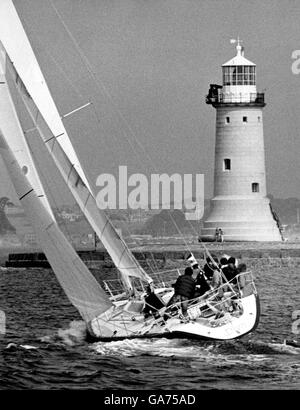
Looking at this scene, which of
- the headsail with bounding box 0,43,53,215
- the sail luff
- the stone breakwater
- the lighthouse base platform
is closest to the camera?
the headsail with bounding box 0,43,53,215

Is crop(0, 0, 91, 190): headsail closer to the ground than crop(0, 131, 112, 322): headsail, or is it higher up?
higher up

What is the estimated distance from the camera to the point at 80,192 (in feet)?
80.3

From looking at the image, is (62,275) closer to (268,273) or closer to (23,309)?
(23,309)

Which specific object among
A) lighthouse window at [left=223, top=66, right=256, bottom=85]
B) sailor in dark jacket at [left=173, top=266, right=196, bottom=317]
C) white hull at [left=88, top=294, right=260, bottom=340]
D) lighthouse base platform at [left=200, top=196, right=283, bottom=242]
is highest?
lighthouse window at [left=223, top=66, right=256, bottom=85]

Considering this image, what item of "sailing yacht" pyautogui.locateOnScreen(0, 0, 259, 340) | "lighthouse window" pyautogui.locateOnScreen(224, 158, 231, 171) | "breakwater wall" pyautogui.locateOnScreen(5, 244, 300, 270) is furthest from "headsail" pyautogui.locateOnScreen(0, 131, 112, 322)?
"lighthouse window" pyautogui.locateOnScreen(224, 158, 231, 171)

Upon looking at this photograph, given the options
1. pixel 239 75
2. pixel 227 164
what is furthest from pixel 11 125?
pixel 239 75

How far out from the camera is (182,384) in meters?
19.0

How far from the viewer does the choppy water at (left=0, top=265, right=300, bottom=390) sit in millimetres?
19125

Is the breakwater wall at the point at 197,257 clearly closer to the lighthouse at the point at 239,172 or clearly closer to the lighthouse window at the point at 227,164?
the lighthouse at the point at 239,172

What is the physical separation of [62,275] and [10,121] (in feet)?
10.7

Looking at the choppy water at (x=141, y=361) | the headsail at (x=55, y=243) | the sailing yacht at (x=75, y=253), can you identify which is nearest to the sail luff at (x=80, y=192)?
the sailing yacht at (x=75, y=253)

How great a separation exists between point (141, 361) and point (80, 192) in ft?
15.3

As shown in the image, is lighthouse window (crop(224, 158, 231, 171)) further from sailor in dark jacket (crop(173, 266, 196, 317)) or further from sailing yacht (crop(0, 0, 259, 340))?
sailor in dark jacket (crop(173, 266, 196, 317))
